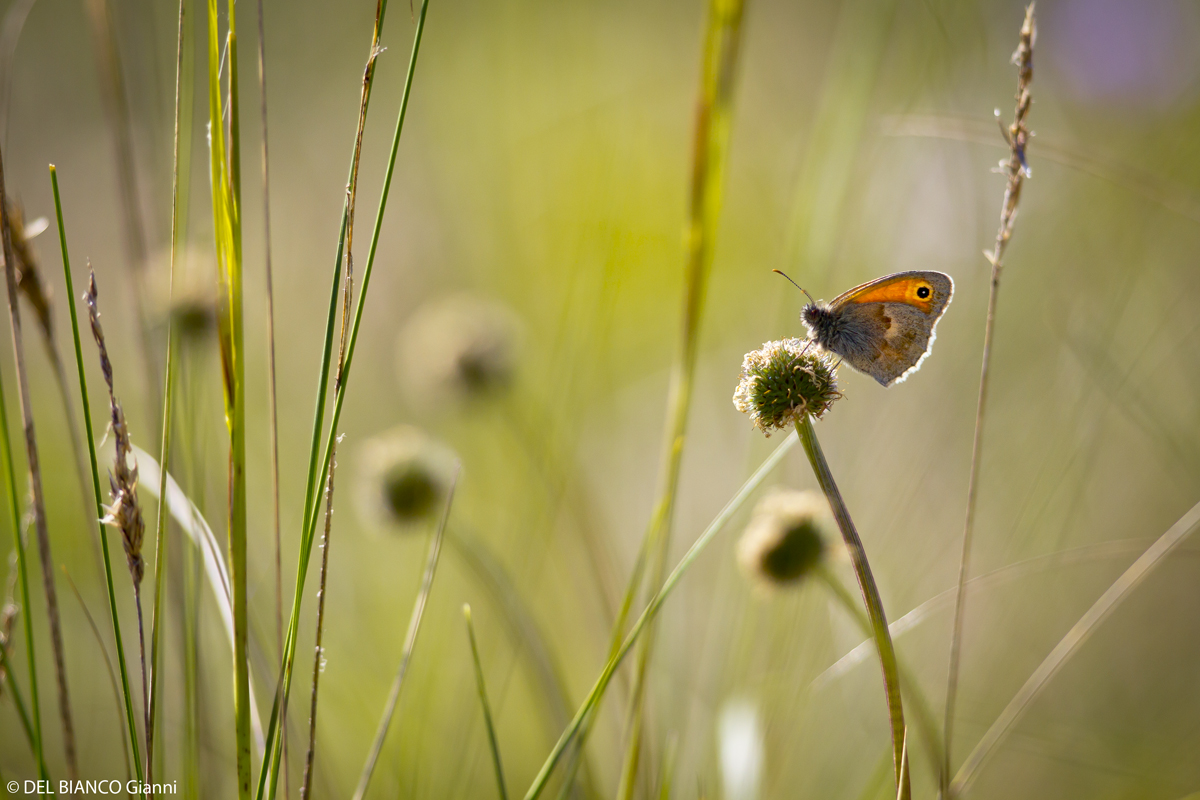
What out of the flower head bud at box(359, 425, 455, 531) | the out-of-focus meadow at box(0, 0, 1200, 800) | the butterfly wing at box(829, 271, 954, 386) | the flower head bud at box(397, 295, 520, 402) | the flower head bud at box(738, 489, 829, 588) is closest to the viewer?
the butterfly wing at box(829, 271, 954, 386)

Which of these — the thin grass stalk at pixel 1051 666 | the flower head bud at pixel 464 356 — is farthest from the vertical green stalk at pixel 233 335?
the flower head bud at pixel 464 356

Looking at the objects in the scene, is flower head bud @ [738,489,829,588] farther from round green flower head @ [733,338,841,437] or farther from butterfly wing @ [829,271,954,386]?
round green flower head @ [733,338,841,437]

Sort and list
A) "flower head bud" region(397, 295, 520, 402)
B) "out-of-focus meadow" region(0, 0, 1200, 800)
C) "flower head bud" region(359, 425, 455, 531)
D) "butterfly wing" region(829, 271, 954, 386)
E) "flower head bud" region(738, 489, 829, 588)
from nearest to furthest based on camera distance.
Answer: "butterfly wing" region(829, 271, 954, 386) < "flower head bud" region(738, 489, 829, 588) < "out-of-focus meadow" region(0, 0, 1200, 800) < "flower head bud" region(359, 425, 455, 531) < "flower head bud" region(397, 295, 520, 402)

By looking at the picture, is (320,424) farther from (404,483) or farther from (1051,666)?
(404,483)

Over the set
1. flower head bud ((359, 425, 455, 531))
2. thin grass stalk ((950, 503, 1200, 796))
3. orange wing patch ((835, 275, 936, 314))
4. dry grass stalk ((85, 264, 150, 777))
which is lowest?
thin grass stalk ((950, 503, 1200, 796))

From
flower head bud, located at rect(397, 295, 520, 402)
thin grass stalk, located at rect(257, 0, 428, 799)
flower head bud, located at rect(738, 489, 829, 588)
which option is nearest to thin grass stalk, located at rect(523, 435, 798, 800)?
thin grass stalk, located at rect(257, 0, 428, 799)
